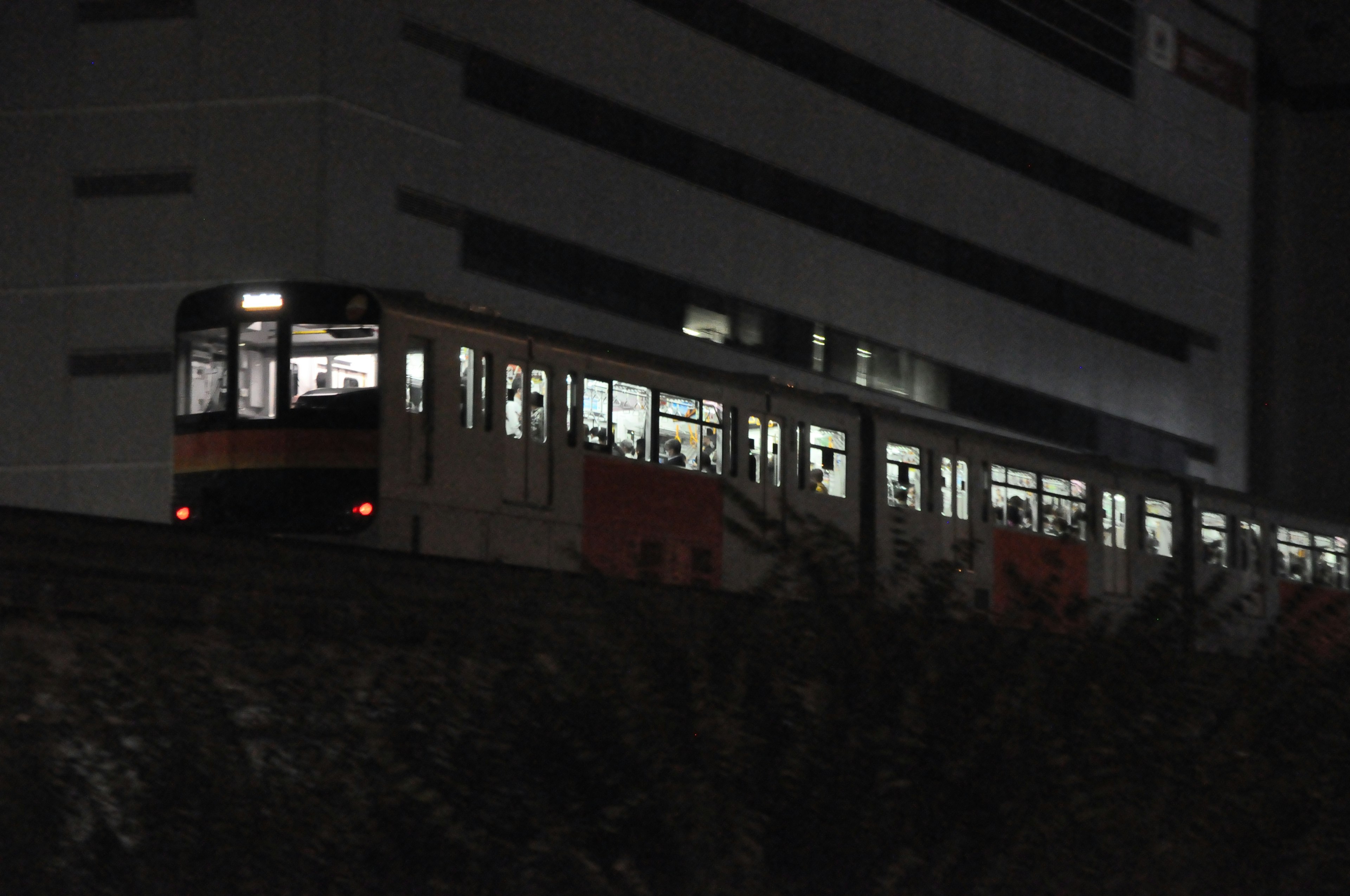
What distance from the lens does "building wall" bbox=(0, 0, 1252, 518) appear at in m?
24.8

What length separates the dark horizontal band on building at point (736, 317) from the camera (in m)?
26.5

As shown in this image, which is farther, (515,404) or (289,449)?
(515,404)

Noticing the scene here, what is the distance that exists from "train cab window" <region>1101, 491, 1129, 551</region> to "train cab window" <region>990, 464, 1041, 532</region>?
3.59ft

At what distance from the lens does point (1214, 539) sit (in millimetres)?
25578

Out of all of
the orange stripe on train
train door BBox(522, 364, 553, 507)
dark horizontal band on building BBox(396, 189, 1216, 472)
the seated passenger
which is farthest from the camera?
dark horizontal band on building BBox(396, 189, 1216, 472)

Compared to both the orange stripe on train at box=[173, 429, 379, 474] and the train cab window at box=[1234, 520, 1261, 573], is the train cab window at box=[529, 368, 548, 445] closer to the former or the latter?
the orange stripe on train at box=[173, 429, 379, 474]

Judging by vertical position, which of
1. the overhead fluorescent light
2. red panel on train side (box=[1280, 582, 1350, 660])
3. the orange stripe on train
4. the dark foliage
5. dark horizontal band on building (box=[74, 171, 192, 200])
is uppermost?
dark horizontal band on building (box=[74, 171, 192, 200])

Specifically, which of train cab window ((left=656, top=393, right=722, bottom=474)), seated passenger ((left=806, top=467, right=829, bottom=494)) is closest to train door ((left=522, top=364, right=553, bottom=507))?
train cab window ((left=656, top=393, right=722, bottom=474))

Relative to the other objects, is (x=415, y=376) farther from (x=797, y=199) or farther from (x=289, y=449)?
(x=797, y=199)

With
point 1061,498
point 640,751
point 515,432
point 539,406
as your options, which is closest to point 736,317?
point 1061,498

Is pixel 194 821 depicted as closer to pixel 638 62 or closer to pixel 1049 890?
pixel 1049 890

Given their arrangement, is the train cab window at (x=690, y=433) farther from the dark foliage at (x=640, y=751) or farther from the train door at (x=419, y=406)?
the dark foliage at (x=640, y=751)

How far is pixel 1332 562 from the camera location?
28.2 metres

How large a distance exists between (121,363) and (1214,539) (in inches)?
618
